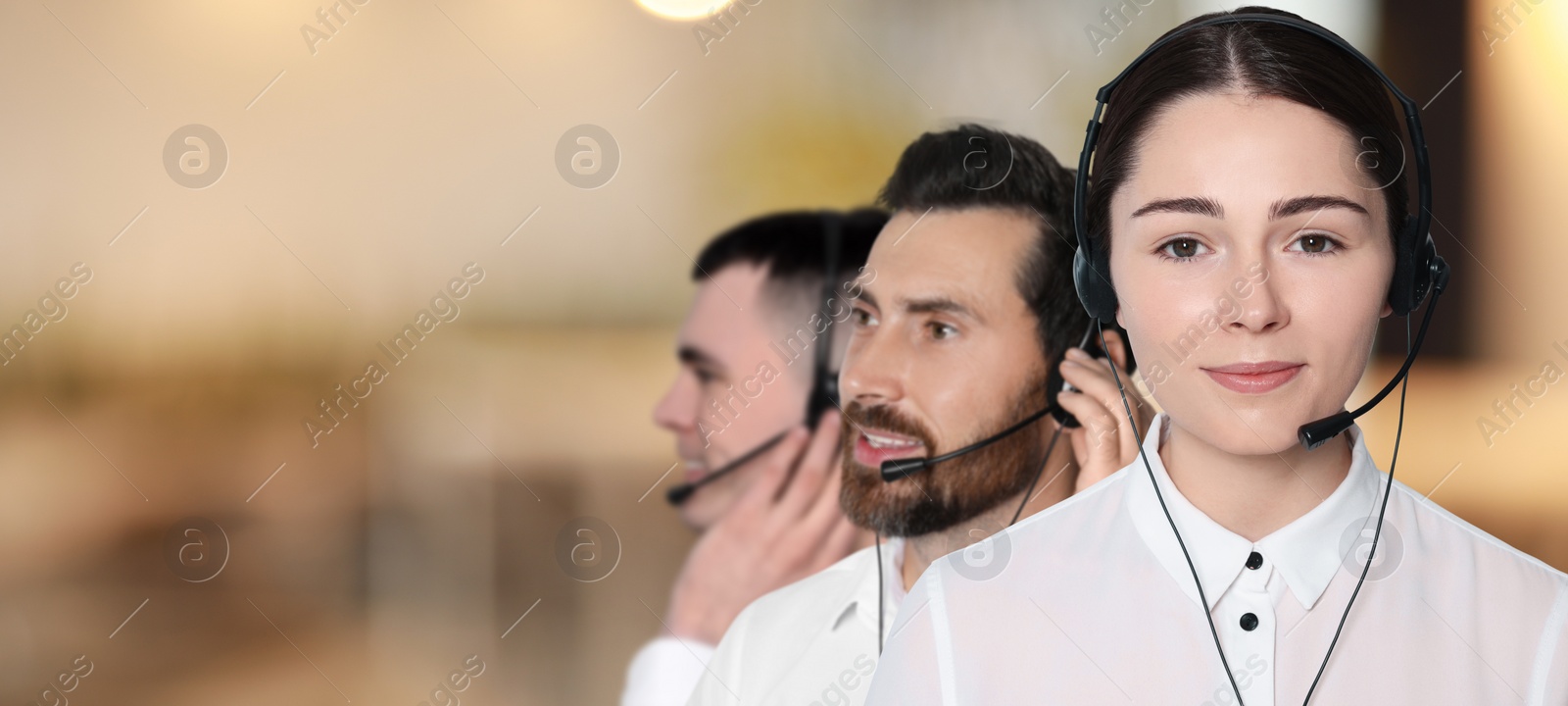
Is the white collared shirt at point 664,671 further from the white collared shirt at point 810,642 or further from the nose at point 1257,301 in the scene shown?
the nose at point 1257,301

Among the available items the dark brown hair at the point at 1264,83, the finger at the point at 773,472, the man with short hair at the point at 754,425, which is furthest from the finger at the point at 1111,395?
the finger at the point at 773,472

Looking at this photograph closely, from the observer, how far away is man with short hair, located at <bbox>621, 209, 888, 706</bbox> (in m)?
2.14

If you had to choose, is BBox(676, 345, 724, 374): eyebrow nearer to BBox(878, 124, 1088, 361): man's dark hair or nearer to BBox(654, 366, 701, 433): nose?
BBox(654, 366, 701, 433): nose

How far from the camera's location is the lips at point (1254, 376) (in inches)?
40.3

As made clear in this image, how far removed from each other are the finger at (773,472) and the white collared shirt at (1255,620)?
1057 mm

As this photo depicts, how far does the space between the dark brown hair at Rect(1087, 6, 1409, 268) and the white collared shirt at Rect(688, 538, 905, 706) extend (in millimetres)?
748

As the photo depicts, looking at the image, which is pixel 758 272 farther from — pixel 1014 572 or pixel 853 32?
pixel 1014 572

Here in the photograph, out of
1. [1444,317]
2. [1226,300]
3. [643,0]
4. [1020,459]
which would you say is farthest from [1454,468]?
[643,0]

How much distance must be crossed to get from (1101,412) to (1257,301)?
1.59 ft

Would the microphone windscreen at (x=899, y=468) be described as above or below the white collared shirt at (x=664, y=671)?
above

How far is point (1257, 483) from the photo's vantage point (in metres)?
1.09

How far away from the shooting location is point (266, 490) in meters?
2.69

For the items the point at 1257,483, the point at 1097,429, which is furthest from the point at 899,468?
the point at 1257,483

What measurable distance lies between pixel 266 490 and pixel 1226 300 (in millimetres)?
2458
